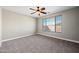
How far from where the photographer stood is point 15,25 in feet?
17.2

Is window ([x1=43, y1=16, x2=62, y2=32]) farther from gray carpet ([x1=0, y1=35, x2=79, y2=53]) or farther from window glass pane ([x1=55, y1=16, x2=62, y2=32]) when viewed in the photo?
gray carpet ([x1=0, y1=35, x2=79, y2=53])

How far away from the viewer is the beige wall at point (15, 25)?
4.38 meters

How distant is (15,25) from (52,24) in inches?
128

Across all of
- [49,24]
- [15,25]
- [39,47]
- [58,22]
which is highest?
[58,22]

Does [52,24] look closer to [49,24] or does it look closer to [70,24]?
[49,24]

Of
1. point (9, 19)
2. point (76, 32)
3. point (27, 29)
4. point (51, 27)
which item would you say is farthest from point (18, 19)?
point (76, 32)

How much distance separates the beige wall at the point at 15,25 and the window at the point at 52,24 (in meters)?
1.42

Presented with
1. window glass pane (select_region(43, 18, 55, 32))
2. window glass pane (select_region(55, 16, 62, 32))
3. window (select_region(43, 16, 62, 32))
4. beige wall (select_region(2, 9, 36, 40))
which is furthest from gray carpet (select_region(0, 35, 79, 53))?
window glass pane (select_region(43, 18, 55, 32))

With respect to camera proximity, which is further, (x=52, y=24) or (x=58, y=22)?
(x=52, y=24)

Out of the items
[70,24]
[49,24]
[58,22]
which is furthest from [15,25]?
[70,24]

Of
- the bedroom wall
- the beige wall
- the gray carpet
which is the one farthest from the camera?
the beige wall

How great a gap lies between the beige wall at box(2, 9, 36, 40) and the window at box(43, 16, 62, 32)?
1.42m

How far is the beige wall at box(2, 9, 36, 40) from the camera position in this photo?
14.4ft
